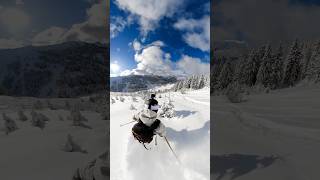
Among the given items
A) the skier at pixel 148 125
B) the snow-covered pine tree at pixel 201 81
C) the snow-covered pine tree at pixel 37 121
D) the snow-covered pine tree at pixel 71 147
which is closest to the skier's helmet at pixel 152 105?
the skier at pixel 148 125

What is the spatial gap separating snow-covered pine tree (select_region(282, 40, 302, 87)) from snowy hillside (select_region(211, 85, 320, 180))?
7.68 feet

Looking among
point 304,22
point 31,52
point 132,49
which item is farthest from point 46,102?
point 304,22

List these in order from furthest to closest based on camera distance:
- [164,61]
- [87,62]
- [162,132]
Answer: [87,62] → [164,61] → [162,132]

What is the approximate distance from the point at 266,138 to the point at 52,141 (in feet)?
8.41

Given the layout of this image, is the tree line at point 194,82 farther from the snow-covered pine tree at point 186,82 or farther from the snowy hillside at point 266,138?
the snowy hillside at point 266,138

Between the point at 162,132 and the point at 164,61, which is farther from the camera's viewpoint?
the point at 164,61

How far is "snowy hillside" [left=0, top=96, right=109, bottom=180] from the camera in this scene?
10.0ft

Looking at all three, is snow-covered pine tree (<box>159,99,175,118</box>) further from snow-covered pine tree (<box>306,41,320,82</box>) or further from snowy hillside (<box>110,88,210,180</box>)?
snow-covered pine tree (<box>306,41,320,82</box>)

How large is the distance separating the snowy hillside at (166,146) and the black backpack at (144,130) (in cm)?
8

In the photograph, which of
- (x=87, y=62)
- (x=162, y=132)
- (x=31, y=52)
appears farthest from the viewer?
(x=87, y=62)

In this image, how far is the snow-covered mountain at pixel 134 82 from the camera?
3412mm

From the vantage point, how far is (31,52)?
5.32m

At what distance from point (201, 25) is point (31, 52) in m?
3.36

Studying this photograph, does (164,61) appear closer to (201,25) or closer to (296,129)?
(201,25)
